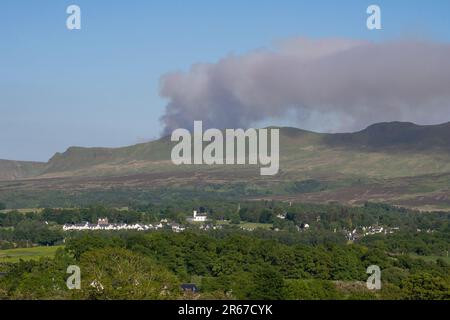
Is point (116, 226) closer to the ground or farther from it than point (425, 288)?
closer to the ground

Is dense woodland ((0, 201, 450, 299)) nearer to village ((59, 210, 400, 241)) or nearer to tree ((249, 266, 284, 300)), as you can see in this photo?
tree ((249, 266, 284, 300))

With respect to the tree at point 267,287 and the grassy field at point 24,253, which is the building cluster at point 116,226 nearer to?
the grassy field at point 24,253

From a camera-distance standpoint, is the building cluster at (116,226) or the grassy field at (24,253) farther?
the building cluster at (116,226)

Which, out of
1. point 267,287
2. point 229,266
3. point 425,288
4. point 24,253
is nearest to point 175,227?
point 24,253

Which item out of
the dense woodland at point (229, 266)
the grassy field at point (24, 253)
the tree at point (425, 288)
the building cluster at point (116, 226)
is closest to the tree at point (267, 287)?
the dense woodland at point (229, 266)

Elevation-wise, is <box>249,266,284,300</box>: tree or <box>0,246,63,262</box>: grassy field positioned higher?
<box>249,266,284,300</box>: tree

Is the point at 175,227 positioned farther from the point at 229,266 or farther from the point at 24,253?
the point at 229,266

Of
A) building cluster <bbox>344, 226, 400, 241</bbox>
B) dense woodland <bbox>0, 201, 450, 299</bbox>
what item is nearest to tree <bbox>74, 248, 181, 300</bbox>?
dense woodland <bbox>0, 201, 450, 299</bbox>

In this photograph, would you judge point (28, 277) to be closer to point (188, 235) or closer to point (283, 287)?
point (283, 287)

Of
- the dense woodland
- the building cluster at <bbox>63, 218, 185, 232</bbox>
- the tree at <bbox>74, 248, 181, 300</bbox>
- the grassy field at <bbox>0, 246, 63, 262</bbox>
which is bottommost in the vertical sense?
the building cluster at <bbox>63, 218, 185, 232</bbox>
